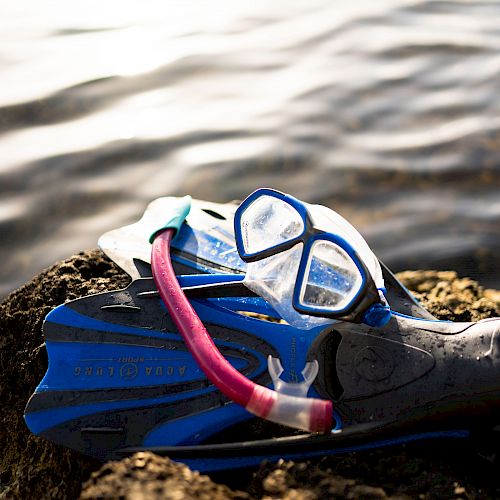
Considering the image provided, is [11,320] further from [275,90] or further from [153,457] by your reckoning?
[275,90]

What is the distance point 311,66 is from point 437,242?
1.82 m

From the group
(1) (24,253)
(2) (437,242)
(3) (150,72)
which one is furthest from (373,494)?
(3) (150,72)

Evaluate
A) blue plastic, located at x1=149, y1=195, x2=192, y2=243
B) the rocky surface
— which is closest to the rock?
the rocky surface

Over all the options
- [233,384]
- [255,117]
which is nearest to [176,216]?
[233,384]

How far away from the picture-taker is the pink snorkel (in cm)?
176

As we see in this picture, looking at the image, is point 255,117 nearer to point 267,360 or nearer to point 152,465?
point 267,360

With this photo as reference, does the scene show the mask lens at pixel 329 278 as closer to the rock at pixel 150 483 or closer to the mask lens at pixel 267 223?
the mask lens at pixel 267 223

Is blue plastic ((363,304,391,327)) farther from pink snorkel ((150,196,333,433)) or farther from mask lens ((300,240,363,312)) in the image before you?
pink snorkel ((150,196,333,433))

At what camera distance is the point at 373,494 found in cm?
171

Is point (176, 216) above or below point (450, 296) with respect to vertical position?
above

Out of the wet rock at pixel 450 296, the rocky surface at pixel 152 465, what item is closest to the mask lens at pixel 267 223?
the rocky surface at pixel 152 465

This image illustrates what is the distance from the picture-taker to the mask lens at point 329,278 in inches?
75.2

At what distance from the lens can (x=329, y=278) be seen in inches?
76.5

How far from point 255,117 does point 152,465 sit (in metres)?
3.06
